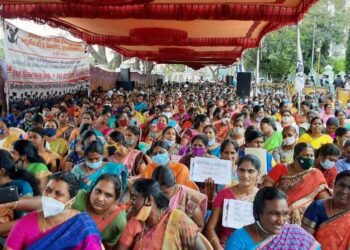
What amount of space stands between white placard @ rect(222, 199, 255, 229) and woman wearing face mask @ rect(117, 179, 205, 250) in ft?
2.02

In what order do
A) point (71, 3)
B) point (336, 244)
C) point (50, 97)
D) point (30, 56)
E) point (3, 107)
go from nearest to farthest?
1. point (336, 244)
2. point (71, 3)
3. point (3, 107)
4. point (30, 56)
5. point (50, 97)

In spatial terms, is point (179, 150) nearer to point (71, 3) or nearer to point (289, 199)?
point (289, 199)

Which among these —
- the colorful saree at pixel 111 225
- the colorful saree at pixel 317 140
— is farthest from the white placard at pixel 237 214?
the colorful saree at pixel 317 140

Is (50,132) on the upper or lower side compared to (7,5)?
lower

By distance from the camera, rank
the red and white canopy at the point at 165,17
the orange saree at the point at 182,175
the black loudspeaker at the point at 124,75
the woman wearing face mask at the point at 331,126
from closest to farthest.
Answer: the orange saree at the point at 182,175
the woman wearing face mask at the point at 331,126
the red and white canopy at the point at 165,17
the black loudspeaker at the point at 124,75

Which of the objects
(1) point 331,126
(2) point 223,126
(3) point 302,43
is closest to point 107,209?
(1) point 331,126

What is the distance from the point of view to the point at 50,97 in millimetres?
12867

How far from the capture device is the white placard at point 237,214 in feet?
11.9

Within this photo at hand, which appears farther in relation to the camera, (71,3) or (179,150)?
(71,3)

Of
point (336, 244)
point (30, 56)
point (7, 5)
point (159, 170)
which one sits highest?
point (7, 5)

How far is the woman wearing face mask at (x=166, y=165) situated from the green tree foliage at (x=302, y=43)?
34.2 meters

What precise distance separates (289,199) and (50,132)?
151 inches

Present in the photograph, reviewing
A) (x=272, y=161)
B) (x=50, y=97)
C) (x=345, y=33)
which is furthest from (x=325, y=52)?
(x=272, y=161)

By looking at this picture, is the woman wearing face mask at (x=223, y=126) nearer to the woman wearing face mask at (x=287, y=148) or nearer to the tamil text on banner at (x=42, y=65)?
the woman wearing face mask at (x=287, y=148)
